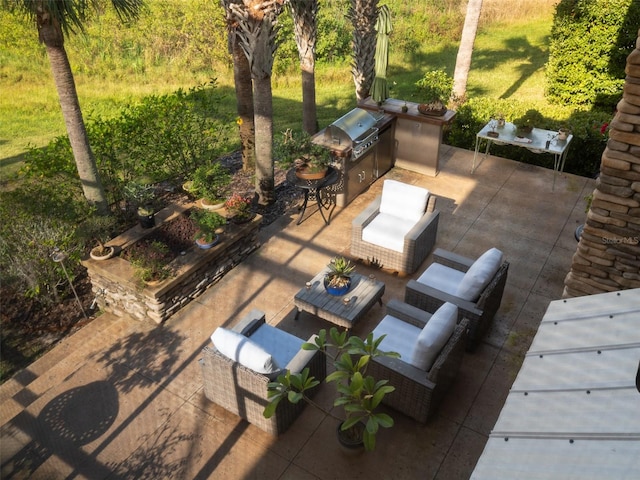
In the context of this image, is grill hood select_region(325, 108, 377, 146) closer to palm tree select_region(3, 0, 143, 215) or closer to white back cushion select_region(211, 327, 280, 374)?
palm tree select_region(3, 0, 143, 215)

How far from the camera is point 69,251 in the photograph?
27.9 feet

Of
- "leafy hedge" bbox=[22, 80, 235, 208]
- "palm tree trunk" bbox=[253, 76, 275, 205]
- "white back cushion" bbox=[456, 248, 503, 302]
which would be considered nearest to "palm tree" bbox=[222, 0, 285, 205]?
"palm tree trunk" bbox=[253, 76, 275, 205]

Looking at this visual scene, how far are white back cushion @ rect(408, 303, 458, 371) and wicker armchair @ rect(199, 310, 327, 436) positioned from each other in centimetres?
123

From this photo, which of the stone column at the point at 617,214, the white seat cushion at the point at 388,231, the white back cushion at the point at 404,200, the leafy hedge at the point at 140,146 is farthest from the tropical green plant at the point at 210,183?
the stone column at the point at 617,214

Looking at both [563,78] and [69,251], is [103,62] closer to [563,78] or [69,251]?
[69,251]

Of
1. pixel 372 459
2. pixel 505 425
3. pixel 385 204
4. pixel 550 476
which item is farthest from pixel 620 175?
pixel 385 204

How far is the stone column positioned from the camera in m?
4.30

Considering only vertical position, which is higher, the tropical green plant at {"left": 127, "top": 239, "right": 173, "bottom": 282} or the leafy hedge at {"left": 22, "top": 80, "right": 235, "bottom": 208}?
the leafy hedge at {"left": 22, "top": 80, "right": 235, "bottom": 208}

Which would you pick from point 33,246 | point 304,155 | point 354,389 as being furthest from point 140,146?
point 354,389

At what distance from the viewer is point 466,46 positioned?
1477 cm

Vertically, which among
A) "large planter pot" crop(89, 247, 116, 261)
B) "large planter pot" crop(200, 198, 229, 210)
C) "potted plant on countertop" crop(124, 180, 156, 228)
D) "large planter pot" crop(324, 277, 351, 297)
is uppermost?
"potted plant on countertop" crop(124, 180, 156, 228)

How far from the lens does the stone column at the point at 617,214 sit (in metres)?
4.30

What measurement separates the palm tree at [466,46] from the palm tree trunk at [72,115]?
405 inches

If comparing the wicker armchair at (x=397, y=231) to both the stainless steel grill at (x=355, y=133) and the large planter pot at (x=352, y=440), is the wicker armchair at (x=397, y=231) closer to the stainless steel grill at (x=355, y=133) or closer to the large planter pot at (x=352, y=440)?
the stainless steel grill at (x=355, y=133)
